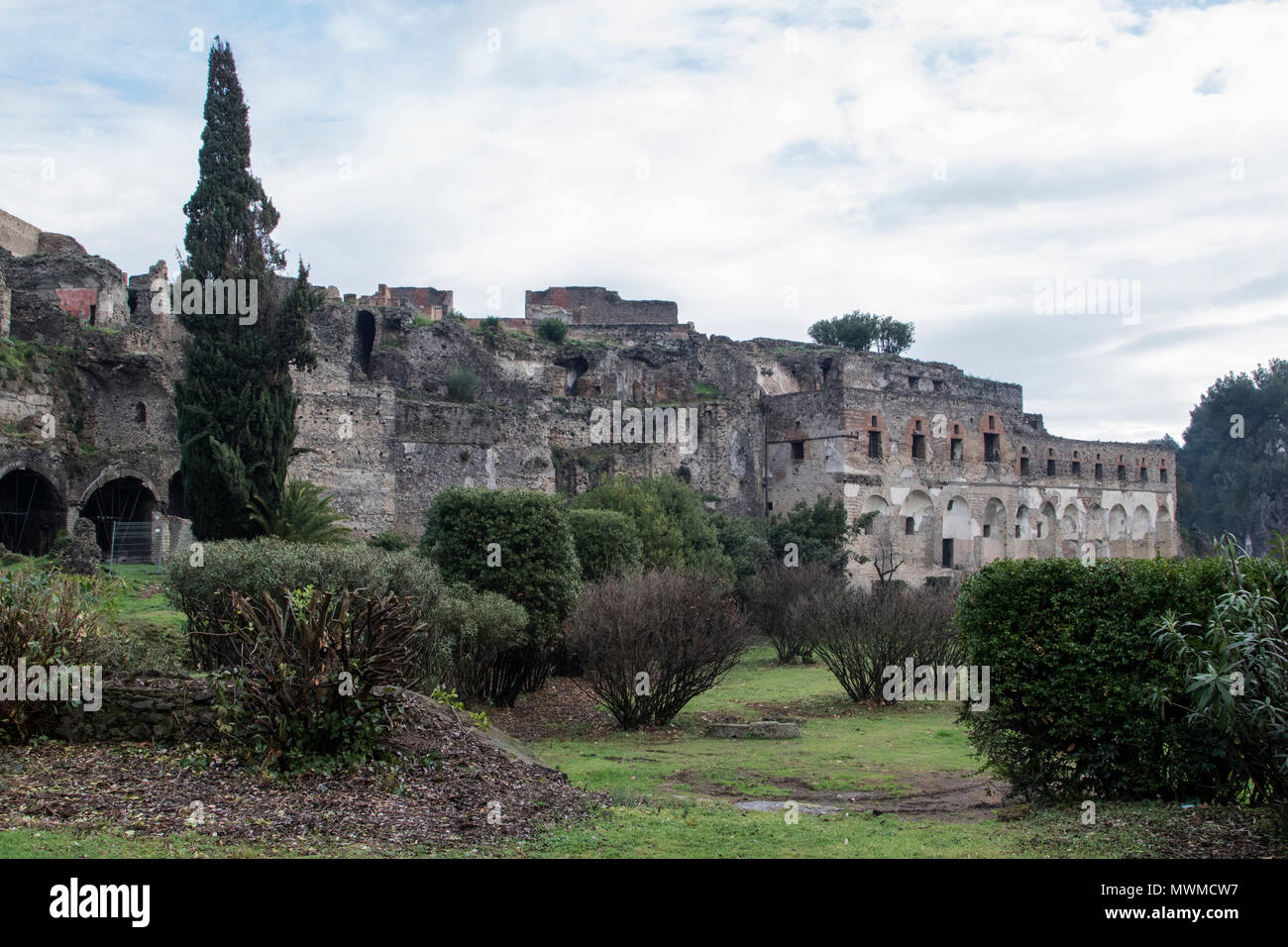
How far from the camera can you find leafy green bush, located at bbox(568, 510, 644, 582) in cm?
2536

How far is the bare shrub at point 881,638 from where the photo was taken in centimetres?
2228

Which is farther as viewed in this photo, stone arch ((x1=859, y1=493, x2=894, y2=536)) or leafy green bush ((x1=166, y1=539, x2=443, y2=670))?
stone arch ((x1=859, y1=493, x2=894, y2=536))

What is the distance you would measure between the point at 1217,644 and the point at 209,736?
30.0ft

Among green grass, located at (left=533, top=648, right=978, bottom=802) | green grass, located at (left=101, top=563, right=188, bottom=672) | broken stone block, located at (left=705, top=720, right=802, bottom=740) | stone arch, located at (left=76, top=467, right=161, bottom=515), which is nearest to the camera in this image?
green grass, located at (left=101, top=563, right=188, bottom=672)

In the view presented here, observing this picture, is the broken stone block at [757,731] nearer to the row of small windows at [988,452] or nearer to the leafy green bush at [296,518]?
the leafy green bush at [296,518]

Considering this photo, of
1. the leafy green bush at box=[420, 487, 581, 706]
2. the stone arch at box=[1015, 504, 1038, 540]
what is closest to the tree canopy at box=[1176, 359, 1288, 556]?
the stone arch at box=[1015, 504, 1038, 540]

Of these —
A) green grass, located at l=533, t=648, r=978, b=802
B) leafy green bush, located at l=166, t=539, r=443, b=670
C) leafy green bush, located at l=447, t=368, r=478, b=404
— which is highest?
leafy green bush, located at l=447, t=368, r=478, b=404

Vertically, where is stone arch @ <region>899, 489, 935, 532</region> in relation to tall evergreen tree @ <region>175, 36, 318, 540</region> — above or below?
below

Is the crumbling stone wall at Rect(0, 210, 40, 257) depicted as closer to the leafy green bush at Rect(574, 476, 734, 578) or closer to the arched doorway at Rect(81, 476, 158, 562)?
the arched doorway at Rect(81, 476, 158, 562)

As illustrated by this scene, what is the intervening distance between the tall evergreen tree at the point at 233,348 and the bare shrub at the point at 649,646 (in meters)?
10.5

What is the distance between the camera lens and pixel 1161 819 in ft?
29.6

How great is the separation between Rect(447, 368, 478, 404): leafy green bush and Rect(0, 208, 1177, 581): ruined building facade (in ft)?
2.35

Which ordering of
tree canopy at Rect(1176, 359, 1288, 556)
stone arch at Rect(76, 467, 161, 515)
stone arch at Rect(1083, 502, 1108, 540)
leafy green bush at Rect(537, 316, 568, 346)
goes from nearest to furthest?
stone arch at Rect(76, 467, 161, 515) → leafy green bush at Rect(537, 316, 568, 346) → stone arch at Rect(1083, 502, 1108, 540) → tree canopy at Rect(1176, 359, 1288, 556)

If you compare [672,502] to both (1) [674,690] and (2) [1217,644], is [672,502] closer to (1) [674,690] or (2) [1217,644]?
(1) [674,690]
